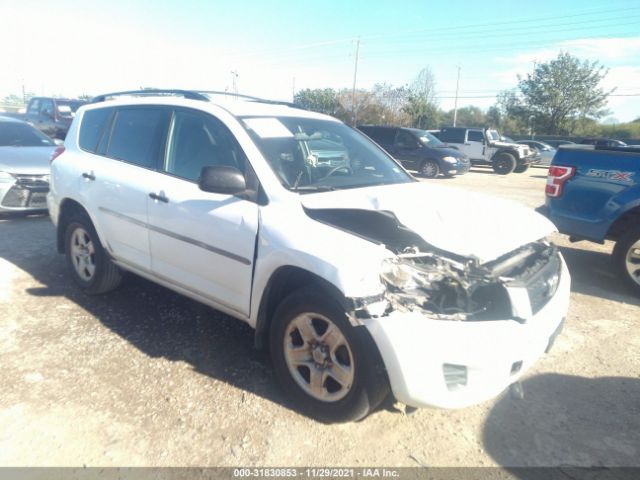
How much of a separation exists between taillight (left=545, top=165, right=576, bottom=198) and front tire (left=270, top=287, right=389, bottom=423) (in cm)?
378

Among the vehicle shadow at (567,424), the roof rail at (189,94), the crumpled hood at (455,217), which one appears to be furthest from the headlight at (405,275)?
the roof rail at (189,94)

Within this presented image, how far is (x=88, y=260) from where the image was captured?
13.9 feet

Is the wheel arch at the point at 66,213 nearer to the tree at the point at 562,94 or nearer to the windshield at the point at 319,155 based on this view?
the windshield at the point at 319,155

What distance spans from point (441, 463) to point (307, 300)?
1.12 metres

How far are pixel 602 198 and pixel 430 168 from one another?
37.2ft

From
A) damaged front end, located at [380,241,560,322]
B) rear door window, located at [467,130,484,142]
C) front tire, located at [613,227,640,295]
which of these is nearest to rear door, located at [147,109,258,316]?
damaged front end, located at [380,241,560,322]

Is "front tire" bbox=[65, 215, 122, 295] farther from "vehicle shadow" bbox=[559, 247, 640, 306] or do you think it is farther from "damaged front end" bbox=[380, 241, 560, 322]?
"vehicle shadow" bbox=[559, 247, 640, 306]

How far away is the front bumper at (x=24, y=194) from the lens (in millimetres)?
6430

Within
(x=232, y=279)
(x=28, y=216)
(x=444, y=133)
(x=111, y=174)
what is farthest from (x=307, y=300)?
(x=444, y=133)

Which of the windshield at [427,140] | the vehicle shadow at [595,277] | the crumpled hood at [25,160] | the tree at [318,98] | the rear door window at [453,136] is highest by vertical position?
the tree at [318,98]

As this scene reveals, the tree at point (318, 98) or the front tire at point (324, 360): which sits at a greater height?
the tree at point (318, 98)

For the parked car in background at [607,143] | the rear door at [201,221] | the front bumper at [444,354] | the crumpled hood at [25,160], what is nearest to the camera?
the front bumper at [444,354]

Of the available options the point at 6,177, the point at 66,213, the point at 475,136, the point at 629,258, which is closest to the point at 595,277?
the point at 629,258

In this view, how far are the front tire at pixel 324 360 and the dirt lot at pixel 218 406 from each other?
14cm
